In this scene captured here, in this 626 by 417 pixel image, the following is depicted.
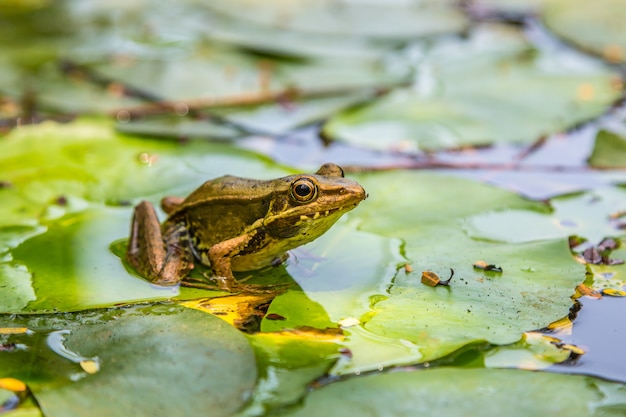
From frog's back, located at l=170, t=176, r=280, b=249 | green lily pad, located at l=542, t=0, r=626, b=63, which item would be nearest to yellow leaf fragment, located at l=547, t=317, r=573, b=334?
frog's back, located at l=170, t=176, r=280, b=249

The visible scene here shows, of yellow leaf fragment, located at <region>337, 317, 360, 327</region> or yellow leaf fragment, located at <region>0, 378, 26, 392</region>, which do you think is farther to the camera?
yellow leaf fragment, located at <region>337, 317, 360, 327</region>

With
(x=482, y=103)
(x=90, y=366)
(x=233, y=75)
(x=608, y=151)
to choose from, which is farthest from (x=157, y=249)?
(x=608, y=151)

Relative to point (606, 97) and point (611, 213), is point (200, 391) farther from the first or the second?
point (606, 97)

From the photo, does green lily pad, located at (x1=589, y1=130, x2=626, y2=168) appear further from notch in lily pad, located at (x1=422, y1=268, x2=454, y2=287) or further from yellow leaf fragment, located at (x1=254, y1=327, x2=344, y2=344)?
yellow leaf fragment, located at (x1=254, y1=327, x2=344, y2=344)

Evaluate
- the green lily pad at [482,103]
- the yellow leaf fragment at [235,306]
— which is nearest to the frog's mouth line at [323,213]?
the yellow leaf fragment at [235,306]

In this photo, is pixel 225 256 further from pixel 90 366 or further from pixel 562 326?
pixel 562 326

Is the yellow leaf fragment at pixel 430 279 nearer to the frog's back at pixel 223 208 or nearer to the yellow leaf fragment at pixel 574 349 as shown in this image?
the yellow leaf fragment at pixel 574 349
